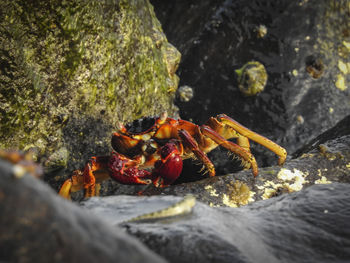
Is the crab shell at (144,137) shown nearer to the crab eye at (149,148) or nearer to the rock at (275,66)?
the crab eye at (149,148)

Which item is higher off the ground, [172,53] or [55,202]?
[172,53]

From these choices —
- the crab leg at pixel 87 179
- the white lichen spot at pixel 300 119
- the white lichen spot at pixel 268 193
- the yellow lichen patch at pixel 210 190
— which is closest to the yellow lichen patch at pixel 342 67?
the white lichen spot at pixel 300 119

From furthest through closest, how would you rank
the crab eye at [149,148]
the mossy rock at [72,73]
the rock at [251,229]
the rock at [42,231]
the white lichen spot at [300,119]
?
the white lichen spot at [300,119]
the crab eye at [149,148]
the mossy rock at [72,73]
the rock at [251,229]
the rock at [42,231]

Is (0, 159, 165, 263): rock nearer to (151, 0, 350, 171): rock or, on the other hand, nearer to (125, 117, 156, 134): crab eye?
(125, 117, 156, 134): crab eye

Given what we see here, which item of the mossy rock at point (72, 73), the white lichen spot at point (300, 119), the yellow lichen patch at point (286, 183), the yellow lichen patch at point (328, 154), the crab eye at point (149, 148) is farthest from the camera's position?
the white lichen spot at point (300, 119)

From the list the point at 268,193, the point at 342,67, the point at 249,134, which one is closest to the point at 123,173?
the point at 268,193

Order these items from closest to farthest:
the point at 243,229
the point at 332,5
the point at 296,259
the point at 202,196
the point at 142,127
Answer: the point at 296,259 < the point at 243,229 < the point at 202,196 < the point at 142,127 < the point at 332,5

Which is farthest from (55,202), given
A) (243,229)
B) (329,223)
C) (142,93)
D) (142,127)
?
(142,93)

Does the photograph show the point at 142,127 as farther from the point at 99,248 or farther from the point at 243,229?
the point at 99,248
